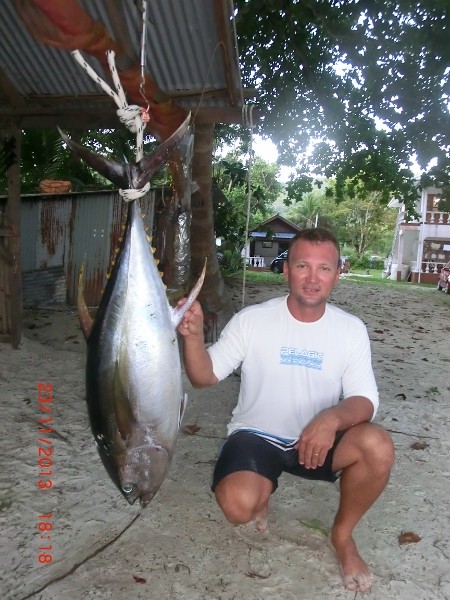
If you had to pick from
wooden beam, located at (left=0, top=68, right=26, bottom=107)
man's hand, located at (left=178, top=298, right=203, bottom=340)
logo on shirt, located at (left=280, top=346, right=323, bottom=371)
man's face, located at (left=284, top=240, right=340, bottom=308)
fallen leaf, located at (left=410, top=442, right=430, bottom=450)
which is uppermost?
wooden beam, located at (left=0, top=68, right=26, bottom=107)

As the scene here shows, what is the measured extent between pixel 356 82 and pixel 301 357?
7.36 metres

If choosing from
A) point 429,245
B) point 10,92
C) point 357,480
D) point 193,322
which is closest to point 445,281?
point 429,245

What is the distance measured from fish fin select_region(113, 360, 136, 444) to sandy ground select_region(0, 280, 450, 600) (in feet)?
2.68

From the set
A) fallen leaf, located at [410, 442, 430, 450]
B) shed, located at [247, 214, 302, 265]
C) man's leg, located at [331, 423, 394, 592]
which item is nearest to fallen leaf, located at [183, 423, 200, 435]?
fallen leaf, located at [410, 442, 430, 450]

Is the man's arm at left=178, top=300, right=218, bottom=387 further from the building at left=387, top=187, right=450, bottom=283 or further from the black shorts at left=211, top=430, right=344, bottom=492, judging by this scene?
the building at left=387, top=187, right=450, bottom=283

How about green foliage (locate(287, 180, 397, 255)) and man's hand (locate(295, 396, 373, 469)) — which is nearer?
man's hand (locate(295, 396, 373, 469))

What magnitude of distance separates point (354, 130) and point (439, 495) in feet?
22.2

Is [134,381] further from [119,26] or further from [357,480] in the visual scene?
[119,26]

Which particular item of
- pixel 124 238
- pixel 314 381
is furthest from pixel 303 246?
pixel 124 238

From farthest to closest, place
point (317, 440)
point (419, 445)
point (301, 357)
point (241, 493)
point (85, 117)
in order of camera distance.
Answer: point (85, 117) → point (419, 445) → point (301, 357) → point (241, 493) → point (317, 440)

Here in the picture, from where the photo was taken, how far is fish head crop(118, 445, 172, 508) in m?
1.60

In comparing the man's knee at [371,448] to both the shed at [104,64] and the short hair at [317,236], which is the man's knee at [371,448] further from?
the shed at [104,64]

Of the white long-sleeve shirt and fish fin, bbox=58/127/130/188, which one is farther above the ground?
fish fin, bbox=58/127/130/188

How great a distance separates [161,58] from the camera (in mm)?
3393
